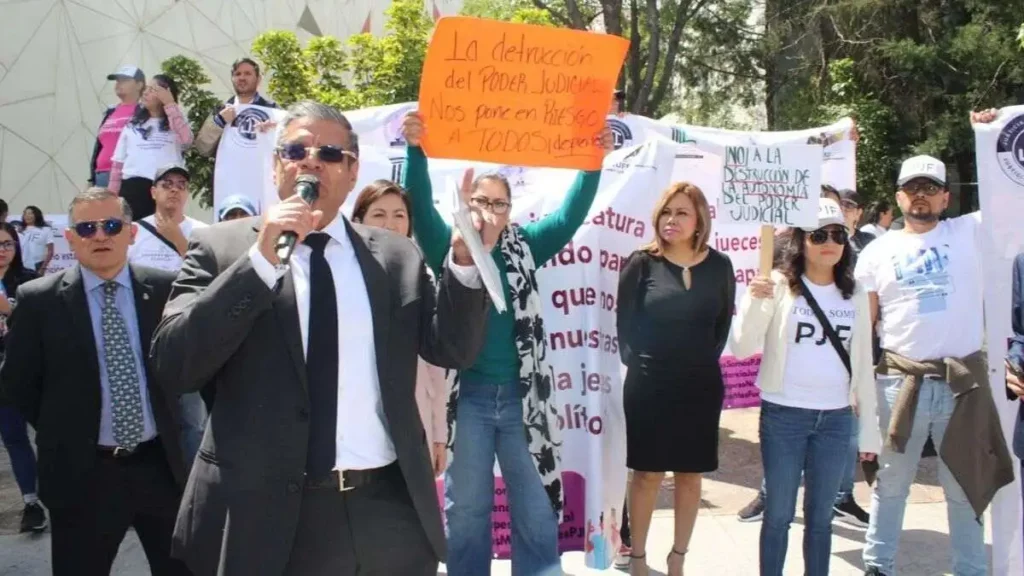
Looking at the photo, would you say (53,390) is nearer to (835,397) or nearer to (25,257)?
(835,397)

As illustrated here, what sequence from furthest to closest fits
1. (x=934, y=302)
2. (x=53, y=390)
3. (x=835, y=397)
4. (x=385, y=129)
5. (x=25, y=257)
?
(x=25, y=257) → (x=385, y=129) → (x=934, y=302) → (x=835, y=397) → (x=53, y=390)

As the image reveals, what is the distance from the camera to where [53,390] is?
344cm

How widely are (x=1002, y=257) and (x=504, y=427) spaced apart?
2541 mm

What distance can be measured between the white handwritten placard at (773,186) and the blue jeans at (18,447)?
4.29m

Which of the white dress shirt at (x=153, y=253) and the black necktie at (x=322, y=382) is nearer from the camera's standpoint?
the black necktie at (x=322, y=382)

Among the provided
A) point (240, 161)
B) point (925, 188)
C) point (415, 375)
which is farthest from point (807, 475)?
point (240, 161)

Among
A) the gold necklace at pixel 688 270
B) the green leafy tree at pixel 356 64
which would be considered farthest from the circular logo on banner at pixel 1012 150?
the green leafy tree at pixel 356 64

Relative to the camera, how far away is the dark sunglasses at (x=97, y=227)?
3514 mm

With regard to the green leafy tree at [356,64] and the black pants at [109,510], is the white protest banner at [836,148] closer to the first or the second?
the black pants at [109,510]

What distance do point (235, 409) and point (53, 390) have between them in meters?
1.62

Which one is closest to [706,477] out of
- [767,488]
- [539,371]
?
[767,488]

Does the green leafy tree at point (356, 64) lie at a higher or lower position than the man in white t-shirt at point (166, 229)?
higher

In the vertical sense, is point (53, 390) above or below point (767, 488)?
above

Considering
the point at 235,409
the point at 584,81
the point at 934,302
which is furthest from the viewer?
the point at 934,302
